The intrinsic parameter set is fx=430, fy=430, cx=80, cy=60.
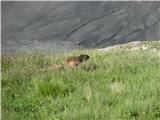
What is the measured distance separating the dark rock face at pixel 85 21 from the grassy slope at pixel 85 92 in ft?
Answer: 126

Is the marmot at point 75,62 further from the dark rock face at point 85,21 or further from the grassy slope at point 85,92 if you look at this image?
the dark rock face at point 85,21

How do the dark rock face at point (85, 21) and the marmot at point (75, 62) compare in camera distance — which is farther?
the dark rock face at point (85, 21)

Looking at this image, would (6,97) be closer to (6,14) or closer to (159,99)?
(159,99)

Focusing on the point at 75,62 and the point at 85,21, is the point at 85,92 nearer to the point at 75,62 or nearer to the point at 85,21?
the point at 75,62

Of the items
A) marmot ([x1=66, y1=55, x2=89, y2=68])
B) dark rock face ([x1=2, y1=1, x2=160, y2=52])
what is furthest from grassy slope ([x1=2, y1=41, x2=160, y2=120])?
dark rock face ([x1=2, y1=1, x2=160, y2=52])

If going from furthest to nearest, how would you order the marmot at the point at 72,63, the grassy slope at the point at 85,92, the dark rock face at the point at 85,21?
the dark rock face at the point at 85,21 < the marmot at the point at 72,63 < the grassy slope at the point at 85,92

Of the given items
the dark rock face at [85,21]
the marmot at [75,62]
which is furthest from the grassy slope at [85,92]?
the dark rock face at [85,21]

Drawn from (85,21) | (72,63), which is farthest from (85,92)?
(85,21)

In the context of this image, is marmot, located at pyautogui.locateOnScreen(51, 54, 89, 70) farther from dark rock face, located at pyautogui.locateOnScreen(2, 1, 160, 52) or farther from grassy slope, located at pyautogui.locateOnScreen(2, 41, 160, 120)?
dark rock face, located at pyautogui.locateOnScreen(2, 1, 160, 52)

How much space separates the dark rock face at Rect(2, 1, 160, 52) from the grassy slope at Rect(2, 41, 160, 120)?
126 feet

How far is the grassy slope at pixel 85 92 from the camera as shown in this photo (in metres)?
5.75

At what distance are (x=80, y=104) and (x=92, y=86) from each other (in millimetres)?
1167

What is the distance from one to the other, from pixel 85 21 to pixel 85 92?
44.4 m

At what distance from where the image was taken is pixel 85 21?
50.9 m
